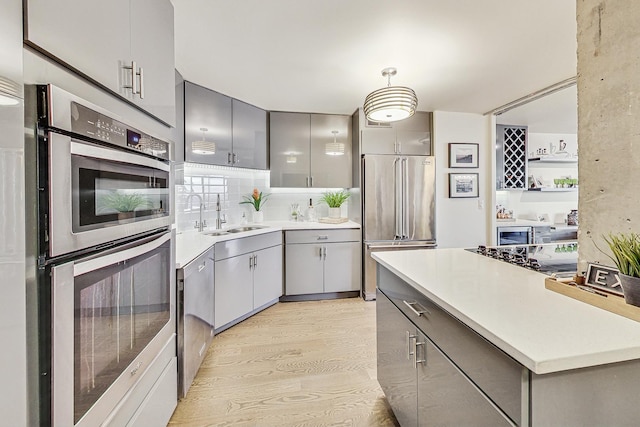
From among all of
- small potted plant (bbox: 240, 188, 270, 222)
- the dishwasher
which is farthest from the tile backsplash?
the dishwasher

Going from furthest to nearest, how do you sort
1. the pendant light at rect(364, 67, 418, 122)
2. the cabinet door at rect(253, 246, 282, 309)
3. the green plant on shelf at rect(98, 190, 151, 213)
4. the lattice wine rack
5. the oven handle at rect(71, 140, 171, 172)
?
1. the lattice wine rack
2. the cabinet door at rect(253, 246, 282, 309)
3. the pendant light at rect(364, 67, 418, 122)
4. the green plant on shelf at rect(98, 190, 151, 213)
5. the oven handle at rect(71, 140, 171, 172)

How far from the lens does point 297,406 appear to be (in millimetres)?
1715

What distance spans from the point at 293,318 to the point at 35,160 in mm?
2603

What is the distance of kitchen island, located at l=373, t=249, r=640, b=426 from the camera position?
68 centimetres

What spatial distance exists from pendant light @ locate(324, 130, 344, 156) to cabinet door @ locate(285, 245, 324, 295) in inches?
47.9

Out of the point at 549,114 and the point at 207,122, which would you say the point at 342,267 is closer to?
the point at 207,122

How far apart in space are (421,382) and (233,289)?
197 centimetres

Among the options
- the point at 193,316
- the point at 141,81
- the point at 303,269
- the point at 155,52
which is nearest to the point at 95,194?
the point at 141,81

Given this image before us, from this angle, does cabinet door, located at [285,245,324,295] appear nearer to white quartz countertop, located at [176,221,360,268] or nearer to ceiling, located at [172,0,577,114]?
white quartz countertop, located at [176,221,360,268]

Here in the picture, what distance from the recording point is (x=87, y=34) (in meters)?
0.89

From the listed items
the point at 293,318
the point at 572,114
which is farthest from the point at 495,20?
Result: the point at 572,114

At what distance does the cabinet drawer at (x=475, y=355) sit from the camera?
0.71m

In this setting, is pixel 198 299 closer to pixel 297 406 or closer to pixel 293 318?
pixel 297 406

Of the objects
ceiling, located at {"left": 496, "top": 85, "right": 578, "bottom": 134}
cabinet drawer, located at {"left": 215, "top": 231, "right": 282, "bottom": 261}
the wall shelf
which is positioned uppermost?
ceiling, located at {"left": 496, "top": 85, "right": 578, "bottom": 134}
